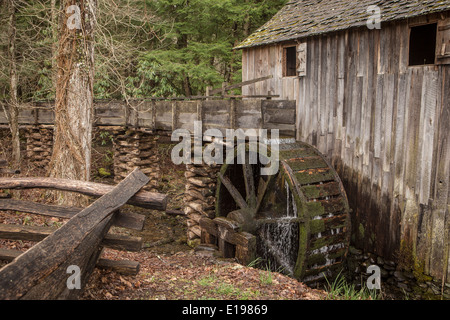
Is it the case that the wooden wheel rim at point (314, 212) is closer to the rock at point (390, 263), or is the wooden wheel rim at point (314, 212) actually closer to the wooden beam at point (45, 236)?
the rock at point (390, 263)

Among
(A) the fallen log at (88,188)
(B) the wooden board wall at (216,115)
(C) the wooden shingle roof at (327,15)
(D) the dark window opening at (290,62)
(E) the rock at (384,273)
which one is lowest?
(E) the rock at (384,273)

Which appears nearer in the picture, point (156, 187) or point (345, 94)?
point (345, 94)

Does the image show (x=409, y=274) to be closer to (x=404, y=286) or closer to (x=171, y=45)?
(x=404, y=286)

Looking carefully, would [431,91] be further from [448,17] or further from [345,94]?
[345,94]

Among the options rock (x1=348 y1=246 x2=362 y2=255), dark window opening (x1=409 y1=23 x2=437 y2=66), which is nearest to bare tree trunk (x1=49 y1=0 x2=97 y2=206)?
rock (x1=348 y1=246 x2=362 y2=255)

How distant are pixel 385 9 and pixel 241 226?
521 cm

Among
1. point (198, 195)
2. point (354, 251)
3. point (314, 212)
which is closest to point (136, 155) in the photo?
point (198, 195)

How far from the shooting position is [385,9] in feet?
23.8

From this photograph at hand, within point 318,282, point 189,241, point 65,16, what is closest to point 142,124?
point 189,241

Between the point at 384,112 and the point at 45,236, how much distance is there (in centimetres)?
617

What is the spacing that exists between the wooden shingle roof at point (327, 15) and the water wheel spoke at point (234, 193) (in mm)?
3647

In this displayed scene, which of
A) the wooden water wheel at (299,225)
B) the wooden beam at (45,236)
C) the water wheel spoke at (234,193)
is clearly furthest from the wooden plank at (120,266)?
the water wheel spoke at (234,193)

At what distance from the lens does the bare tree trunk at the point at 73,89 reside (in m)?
6.96
